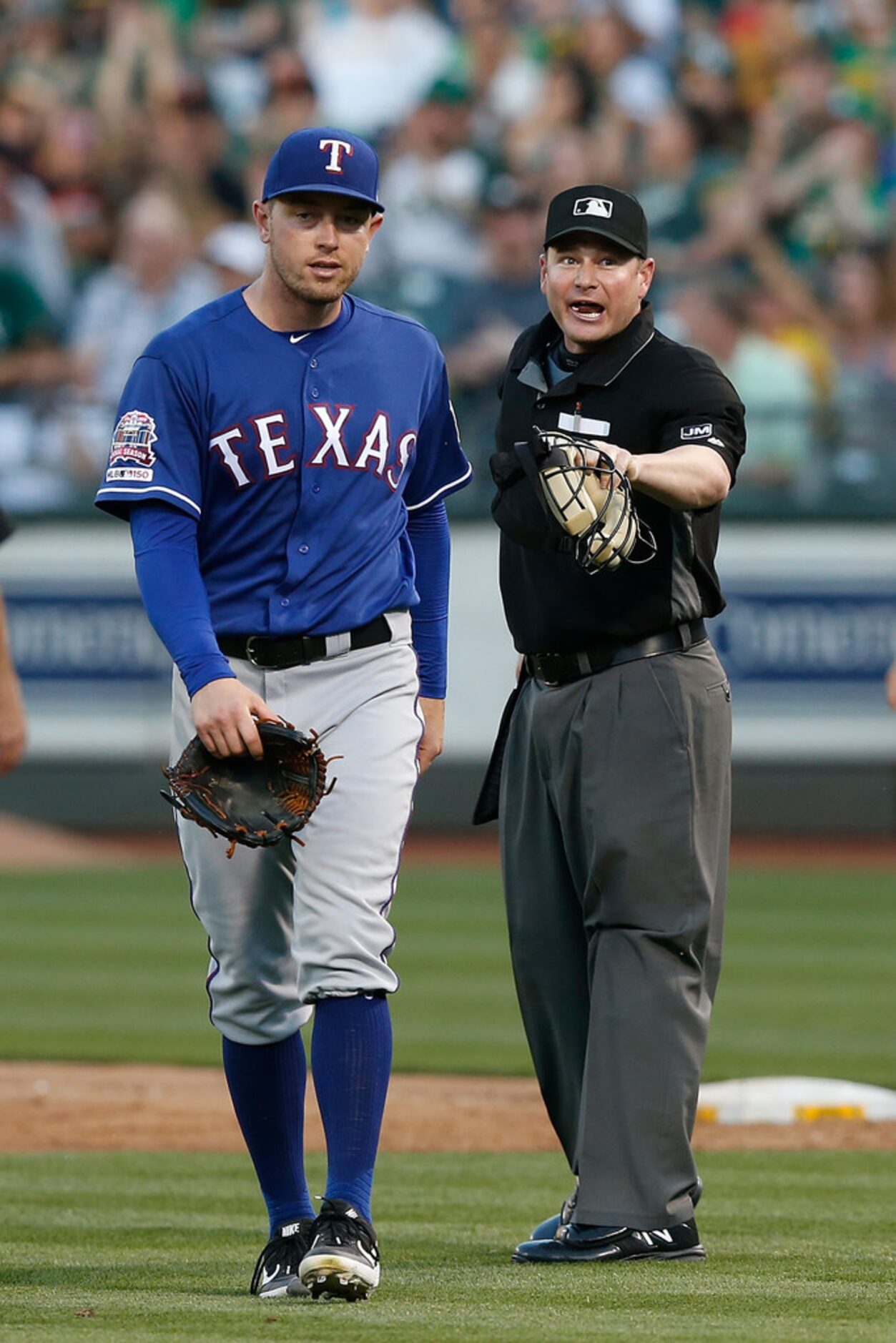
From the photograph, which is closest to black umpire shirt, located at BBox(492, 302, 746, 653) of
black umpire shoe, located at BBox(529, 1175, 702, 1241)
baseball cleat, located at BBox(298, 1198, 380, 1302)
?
black umpire shoe, located at BBox(529, 1175, 702, 1241)

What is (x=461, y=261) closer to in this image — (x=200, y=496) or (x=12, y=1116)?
(x=12, y=1116)

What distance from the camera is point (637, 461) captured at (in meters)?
3.97

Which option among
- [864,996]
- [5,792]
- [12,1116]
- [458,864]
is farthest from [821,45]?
[12,1116]

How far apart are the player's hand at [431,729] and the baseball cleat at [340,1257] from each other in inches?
38.5

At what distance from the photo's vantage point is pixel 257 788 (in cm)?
389

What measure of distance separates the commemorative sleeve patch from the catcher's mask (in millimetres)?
688

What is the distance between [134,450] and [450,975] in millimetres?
6218

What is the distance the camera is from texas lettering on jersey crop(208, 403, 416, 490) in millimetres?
4035

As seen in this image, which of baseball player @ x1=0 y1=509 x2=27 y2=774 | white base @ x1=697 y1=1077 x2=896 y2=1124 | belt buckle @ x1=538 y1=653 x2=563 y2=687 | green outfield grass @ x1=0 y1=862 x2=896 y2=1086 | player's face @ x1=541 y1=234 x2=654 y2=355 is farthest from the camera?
green outfield grass @ x1=0 y1=862 x2=896 y2=1086

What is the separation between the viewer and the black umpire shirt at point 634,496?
4207 mm

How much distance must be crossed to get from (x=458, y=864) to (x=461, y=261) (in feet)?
13.8

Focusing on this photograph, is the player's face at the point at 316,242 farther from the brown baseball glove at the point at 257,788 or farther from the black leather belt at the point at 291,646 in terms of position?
the brown baseball glove at the point at 257,788

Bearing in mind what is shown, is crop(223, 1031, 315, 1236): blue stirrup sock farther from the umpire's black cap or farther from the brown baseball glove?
the umpire's black cap

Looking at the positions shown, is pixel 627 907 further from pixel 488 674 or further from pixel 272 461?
pixel 488 674
